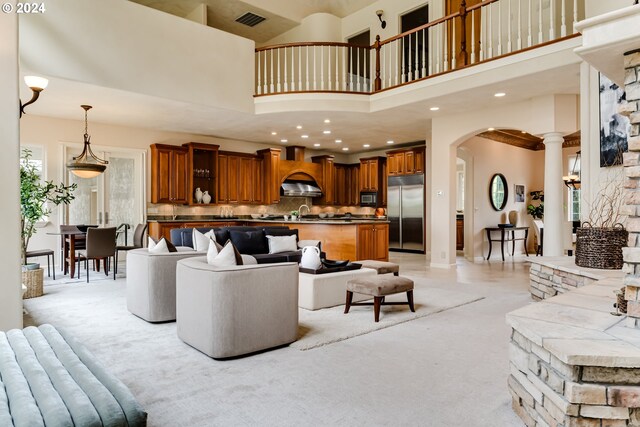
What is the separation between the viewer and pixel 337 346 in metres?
3.35

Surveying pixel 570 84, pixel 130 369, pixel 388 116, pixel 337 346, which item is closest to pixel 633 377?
pixel 337 346

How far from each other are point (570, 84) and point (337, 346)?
17.1 feet

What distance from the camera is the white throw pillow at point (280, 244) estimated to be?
6457mm

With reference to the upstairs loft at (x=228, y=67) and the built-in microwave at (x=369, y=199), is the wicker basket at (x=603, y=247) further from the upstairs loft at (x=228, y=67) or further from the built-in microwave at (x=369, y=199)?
the built-in microwave at (x=369, y=199)

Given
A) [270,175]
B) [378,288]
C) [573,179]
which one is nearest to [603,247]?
[378,288]

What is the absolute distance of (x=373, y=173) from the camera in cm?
1213

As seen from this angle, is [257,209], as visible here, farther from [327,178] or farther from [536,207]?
[536,207]

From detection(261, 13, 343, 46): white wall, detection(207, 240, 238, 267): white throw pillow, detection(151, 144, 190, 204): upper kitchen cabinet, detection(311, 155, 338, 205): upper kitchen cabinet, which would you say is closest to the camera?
detection(207, 240, 238, 267): white throw pillow

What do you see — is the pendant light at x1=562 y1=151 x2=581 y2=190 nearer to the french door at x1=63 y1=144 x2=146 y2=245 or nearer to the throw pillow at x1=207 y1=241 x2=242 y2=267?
the throw pillow at x1=207 y1=241 x2=242 y2=267

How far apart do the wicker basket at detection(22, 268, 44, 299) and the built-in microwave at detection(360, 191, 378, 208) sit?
862 centimetres

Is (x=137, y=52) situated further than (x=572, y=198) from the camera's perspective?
No

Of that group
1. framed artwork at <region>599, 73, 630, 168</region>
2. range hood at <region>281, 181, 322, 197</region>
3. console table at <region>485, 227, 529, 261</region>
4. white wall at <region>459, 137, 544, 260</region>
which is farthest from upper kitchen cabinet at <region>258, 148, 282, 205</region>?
framed artwork at <region>599, 73, 630, 168</region>

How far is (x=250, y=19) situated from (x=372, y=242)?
5.97 m

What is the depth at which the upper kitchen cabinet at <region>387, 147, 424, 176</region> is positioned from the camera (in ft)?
34.3
